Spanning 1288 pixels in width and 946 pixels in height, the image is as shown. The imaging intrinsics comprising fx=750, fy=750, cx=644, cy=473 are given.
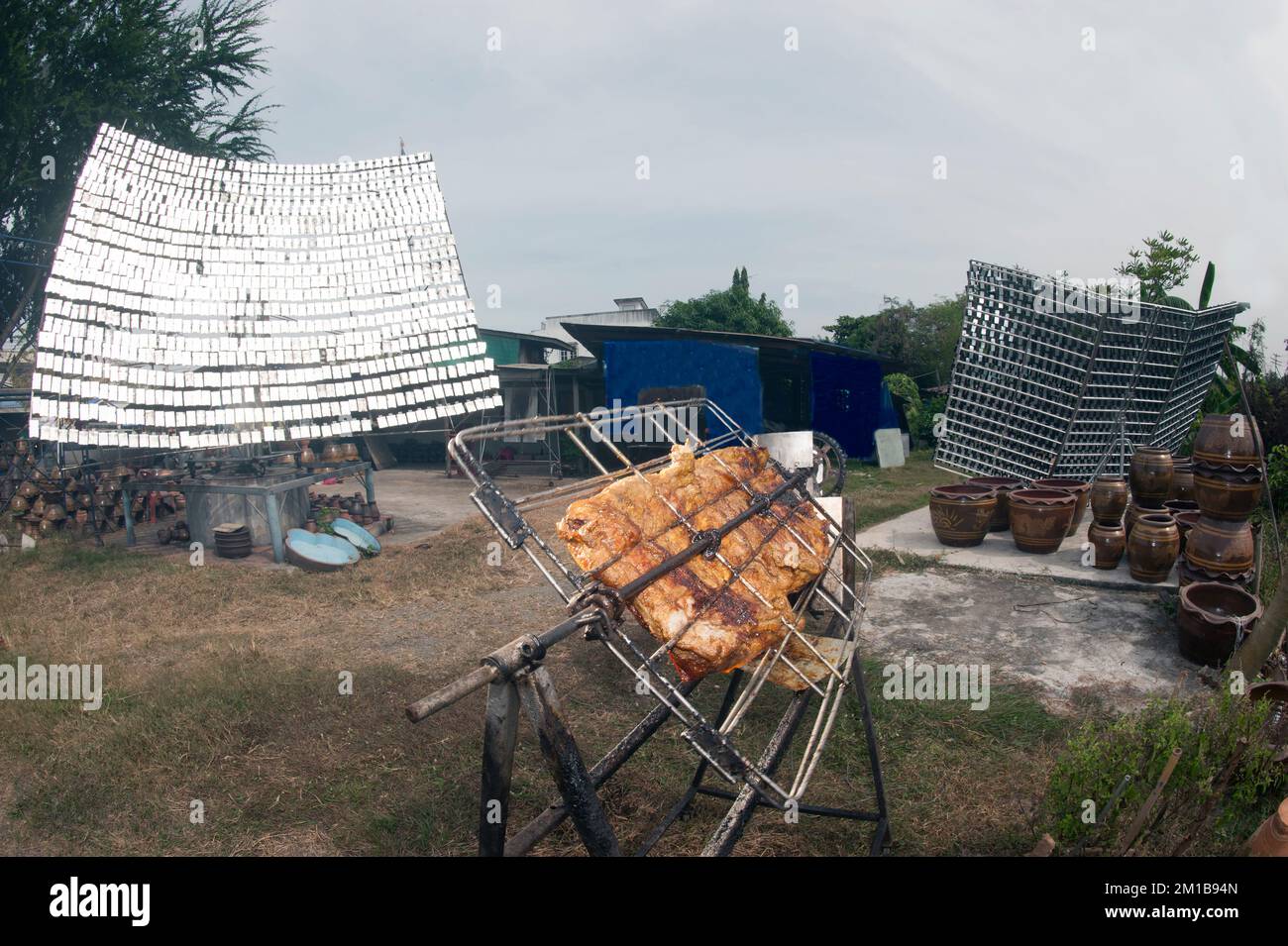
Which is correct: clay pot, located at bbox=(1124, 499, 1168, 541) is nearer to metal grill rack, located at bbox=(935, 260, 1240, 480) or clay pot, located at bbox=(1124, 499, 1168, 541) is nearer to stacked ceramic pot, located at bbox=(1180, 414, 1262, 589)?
stacked ceramic pot, located at bbox=(1180, 414, 1262, 589)

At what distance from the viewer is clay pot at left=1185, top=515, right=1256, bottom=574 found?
21.0 ft

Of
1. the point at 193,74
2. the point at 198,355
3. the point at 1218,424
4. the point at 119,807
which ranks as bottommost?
the point at 119,807

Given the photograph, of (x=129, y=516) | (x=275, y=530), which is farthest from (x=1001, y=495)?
(x=129, y=516)

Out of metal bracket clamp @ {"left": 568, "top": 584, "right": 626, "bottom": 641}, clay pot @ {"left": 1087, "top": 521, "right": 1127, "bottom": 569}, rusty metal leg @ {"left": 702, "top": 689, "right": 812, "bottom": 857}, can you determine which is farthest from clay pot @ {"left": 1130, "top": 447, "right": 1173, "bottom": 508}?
metal bracket clamp @ {"left": 568, "top": 584, "right": 626, "bottom": 641}

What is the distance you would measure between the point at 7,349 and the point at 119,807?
25142 millimetres

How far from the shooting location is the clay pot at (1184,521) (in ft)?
27.2

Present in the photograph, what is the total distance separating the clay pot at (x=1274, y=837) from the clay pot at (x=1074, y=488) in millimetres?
7394

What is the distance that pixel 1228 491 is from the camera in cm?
632

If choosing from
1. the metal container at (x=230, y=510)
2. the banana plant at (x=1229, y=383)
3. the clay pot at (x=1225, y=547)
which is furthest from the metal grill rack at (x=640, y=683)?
the banana plant at (x=1229, y=383)

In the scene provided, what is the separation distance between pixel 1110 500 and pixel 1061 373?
3.47 metres

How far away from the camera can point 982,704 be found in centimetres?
550

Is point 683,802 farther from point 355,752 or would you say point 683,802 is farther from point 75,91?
point 75,91

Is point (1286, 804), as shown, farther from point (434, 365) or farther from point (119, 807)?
point (434, 365)
